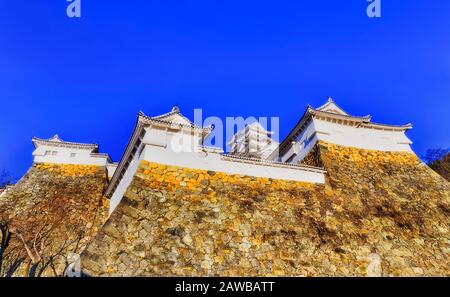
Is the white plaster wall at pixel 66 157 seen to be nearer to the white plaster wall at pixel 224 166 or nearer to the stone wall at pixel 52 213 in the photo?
the stone wall at pixel 52 213

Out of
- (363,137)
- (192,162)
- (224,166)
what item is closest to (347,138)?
(363,137)

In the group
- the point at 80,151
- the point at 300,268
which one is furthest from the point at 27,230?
Answer: the point at 300,268

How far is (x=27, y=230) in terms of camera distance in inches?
676

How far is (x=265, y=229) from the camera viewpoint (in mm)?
13211

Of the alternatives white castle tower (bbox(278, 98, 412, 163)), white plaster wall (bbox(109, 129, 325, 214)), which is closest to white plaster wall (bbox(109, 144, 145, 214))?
white plaster wall (bbox(109, 129, 325, 214))

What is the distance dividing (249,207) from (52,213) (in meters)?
11.8

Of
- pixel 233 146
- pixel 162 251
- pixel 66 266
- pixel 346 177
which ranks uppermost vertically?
pixel 233 146

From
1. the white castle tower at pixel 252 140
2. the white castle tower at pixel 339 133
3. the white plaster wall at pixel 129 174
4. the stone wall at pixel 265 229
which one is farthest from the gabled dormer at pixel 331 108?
the white castle tower at pixel 252 140

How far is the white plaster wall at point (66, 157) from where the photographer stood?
75.3ft

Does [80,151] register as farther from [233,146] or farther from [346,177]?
Result: [233,146]

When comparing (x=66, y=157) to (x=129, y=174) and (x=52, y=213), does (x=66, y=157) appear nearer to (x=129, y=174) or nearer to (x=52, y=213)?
(x=52, y=213)

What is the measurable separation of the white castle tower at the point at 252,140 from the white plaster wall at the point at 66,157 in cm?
2829

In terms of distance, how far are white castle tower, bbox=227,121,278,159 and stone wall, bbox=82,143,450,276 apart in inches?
1245

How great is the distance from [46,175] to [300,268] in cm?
1753
